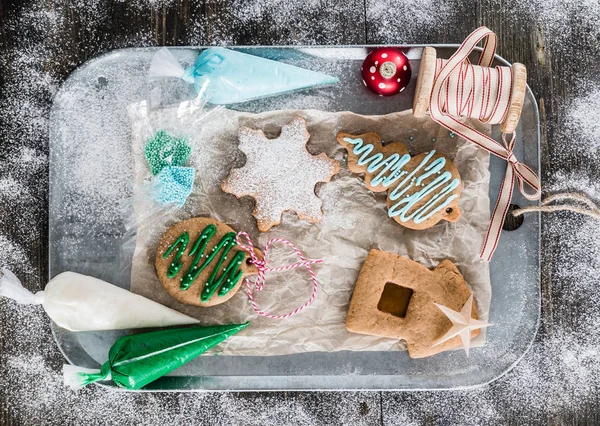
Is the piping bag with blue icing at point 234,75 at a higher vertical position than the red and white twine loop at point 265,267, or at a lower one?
higher

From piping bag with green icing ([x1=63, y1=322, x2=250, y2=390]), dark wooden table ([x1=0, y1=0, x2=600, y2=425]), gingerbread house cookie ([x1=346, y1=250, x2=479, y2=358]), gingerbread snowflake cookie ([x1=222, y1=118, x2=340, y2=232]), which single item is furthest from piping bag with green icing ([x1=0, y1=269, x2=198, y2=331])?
gingerbread house cookie ([x1=346, y1=250, x2=479, y2=358])

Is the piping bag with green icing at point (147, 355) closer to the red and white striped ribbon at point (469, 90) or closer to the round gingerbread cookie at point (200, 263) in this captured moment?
the round gingerbread cookie at point (200, 263)

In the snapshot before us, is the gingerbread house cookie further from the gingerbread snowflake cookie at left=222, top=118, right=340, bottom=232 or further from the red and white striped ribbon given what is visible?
the red and white striped ribbon

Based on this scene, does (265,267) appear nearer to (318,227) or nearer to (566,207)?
(318,227)

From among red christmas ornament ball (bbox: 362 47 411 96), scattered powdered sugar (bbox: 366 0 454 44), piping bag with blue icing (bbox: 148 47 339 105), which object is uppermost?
scattered powdered sugar (bbox: 366 0 454 44)

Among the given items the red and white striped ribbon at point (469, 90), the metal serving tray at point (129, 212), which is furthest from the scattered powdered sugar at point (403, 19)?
the red and white striped ribbon at point (469, 90)

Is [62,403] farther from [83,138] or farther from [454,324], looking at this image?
[454,324]
